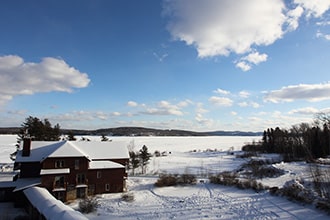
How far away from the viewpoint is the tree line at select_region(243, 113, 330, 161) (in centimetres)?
6446

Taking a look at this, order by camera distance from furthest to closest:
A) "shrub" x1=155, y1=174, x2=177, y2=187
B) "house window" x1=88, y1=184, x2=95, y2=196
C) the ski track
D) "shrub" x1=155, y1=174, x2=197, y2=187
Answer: "shrub" x1=155, y1=174, x2=197, y2=187 → "shrub" x1=155, y1=174, x2=177, y2=187 → "house window" x1=88, y1=184, x2=95, y2=196 → the ski track

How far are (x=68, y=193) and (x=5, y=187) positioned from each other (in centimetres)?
648

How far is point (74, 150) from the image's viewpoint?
3175 cm

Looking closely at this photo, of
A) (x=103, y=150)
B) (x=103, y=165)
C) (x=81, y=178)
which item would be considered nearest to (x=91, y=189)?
(x=81, y=178)

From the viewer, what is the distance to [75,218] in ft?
35.1

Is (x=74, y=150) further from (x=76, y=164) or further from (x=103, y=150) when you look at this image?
(x=103, y=150)

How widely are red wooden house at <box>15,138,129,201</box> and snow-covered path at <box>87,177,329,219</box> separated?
2310 millimetres

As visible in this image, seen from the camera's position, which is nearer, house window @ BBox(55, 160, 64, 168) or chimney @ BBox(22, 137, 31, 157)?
house window @ BBox(55, 160, 64, 168)

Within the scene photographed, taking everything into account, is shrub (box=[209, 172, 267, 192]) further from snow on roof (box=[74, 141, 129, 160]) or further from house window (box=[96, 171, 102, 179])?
house window (box=[96, 171, 102, 179])

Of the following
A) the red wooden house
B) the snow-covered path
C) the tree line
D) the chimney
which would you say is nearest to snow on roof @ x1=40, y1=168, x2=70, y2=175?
the red wooden house

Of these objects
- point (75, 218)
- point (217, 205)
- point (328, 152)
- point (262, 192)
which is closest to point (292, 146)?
point (328, 152)

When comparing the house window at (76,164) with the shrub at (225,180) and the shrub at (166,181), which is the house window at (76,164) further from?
the shrub at (225,180)

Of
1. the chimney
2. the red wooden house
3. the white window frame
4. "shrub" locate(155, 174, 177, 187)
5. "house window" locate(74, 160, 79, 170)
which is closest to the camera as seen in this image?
the red wooden house

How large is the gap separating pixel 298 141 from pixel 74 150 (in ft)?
199
